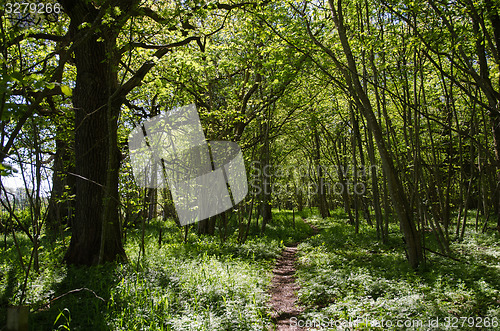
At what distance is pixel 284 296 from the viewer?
5.98 metres

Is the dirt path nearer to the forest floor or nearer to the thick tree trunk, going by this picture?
the forest floor

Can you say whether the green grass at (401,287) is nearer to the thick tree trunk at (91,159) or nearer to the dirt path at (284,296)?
the dirt path at (284,296)

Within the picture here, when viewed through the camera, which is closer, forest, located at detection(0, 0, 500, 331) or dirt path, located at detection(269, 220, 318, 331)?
forest, located at detection(0, 0, 500, 331)

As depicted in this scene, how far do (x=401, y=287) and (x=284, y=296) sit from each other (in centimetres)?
→ 212

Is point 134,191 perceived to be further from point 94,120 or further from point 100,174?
point 94,120

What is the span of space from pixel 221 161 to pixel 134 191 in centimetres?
352

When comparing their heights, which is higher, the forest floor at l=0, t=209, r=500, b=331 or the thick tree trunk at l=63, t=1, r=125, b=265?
the thick tree trunk at l=63, t=1, r=125, b=265

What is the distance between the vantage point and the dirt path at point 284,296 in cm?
474

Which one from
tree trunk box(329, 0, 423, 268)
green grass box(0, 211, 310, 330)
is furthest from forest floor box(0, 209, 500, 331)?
tree trunk box(329, 0, 423, 268)

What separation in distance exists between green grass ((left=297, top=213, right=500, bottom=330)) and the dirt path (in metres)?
0.23

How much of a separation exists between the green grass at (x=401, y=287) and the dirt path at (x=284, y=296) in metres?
0.23

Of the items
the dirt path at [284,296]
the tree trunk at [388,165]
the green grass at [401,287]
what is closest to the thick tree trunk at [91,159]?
the dirt path at [284,296]

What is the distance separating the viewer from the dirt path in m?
4.74

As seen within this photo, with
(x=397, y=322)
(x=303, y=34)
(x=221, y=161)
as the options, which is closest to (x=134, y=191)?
(x=221, y=161)
